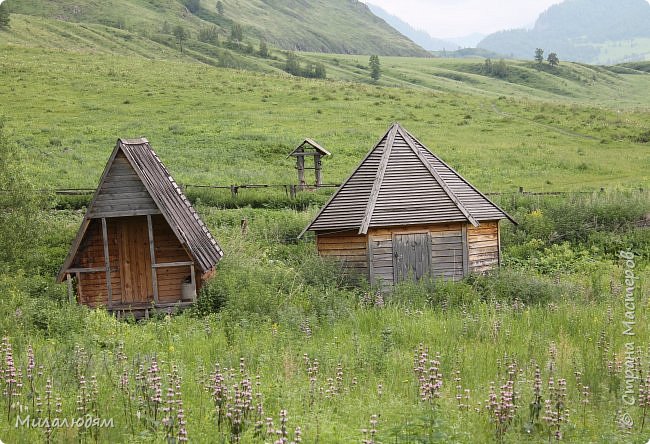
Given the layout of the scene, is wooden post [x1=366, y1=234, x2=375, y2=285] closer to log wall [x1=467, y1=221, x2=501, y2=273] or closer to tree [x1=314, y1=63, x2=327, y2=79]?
log wall [x1=467, y1=221, x2=501, y2=273]

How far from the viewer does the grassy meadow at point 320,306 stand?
7527mm

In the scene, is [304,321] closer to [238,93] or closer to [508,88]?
[238,93]

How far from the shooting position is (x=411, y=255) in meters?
22.4

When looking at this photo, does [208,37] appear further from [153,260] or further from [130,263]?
[153,260]

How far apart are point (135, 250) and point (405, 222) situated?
8.10 meters

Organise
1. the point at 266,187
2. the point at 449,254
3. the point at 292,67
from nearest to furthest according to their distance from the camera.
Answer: the point at 449,254, the point at 266,187, the point at 292,67

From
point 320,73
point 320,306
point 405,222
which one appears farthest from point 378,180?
point 320,73

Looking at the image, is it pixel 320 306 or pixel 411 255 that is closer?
pixel 320 306

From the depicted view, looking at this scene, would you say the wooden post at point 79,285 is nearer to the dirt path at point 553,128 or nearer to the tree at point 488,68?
the dirt path at point 553,128

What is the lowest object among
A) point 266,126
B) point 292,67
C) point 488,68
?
point 266,126

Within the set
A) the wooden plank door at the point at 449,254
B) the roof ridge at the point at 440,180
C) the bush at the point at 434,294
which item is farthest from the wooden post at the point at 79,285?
the roof ridge at the point at 440,180

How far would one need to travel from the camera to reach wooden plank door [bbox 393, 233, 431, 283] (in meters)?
22.3

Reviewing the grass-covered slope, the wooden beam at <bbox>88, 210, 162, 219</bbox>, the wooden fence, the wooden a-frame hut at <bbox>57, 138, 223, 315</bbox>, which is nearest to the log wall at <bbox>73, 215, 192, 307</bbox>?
the wooden a-frame hut at <bbox>57, 138, 223, 315</bbox>

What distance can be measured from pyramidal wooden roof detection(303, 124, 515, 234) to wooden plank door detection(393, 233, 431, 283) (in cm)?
62
